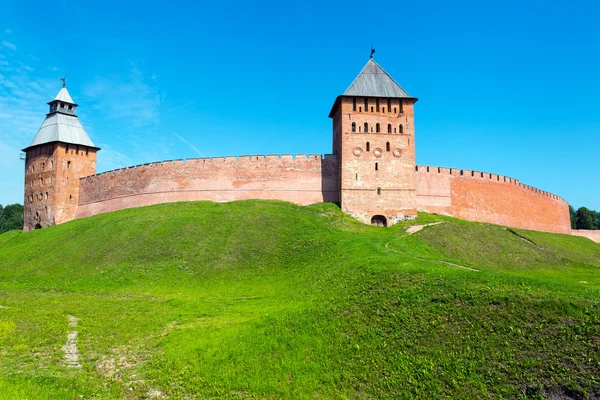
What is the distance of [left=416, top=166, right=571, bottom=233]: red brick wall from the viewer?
33812mm

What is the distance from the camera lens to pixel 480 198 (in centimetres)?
3553

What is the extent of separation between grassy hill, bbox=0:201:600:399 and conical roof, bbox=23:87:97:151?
19678mm

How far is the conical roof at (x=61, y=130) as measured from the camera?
3831 centimetres

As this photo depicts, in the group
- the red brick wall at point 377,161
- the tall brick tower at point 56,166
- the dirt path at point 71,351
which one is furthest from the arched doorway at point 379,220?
the tall brick tower at point 56,166

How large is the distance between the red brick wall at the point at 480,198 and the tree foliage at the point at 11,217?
51375mm

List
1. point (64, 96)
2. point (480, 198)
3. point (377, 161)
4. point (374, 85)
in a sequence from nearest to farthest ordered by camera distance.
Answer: point (377, 161)
point (374, 85)
point (480, 198)
point (64, 96)

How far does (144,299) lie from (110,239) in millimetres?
10505

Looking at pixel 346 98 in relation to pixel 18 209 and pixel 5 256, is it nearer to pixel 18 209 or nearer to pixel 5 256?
pixel 5 256

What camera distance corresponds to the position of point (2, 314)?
13.9m

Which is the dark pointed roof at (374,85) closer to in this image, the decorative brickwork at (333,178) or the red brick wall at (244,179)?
the decorative brickwork at (333,178)

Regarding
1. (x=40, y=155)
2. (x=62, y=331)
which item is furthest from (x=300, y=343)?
(x=40, y=155)

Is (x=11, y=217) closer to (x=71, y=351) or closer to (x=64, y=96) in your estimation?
(x=64, y=96)

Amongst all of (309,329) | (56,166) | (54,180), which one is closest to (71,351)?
(309,329)

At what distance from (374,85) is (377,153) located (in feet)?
15.6
